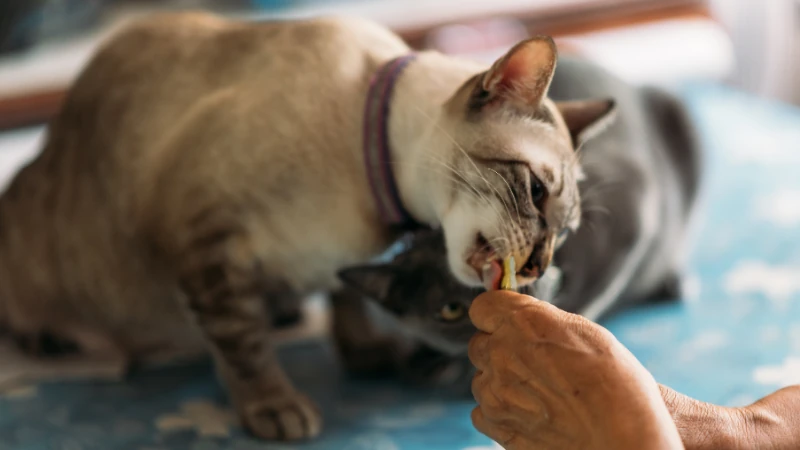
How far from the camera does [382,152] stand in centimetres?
117

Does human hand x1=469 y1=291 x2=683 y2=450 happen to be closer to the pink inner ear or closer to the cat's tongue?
the cat's tongue

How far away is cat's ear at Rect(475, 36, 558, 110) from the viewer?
3.20 feet

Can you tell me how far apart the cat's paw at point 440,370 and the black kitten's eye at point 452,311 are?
154 millimetres

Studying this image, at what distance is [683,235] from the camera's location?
5.49 ft

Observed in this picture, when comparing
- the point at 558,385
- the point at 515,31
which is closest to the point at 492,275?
the point at 558,385

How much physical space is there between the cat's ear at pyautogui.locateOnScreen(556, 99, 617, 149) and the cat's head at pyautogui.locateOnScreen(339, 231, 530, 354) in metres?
0.25

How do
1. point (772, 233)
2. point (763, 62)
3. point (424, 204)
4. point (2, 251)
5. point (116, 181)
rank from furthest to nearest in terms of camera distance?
point (763, 62) < point (772, 233) < point (2, 251) < point (116, 181) < point (424, 204)

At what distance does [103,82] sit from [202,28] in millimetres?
207

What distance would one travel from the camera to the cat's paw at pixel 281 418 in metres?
1.22

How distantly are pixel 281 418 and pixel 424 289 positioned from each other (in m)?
0.30

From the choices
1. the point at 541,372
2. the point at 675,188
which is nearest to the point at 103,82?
the point at 541,372

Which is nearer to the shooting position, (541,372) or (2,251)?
(541,372)

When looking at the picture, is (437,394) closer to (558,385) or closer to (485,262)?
(485,262)

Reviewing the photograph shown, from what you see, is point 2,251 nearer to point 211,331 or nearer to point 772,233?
point 211,331
